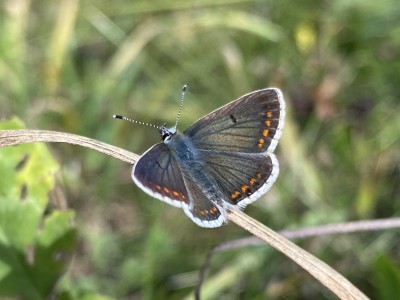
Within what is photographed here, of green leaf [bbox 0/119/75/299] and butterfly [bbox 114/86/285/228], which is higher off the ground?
butterfly [bbox 114/86/285/228]

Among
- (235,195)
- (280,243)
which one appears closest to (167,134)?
(235,195)

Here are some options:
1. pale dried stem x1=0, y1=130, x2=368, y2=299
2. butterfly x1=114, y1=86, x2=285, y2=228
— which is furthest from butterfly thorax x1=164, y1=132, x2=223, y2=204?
pale dried stem x1=0, y1=130, x2=368, y2=299

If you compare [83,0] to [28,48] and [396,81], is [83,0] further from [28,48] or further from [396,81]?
[396,81]

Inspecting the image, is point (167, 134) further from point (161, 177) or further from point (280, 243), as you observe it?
point (280, 243)

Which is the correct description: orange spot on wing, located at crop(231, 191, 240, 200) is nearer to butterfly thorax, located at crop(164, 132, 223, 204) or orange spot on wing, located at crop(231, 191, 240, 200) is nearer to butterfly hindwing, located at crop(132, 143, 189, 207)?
butterfly thorax, located at crop(164, 132, 223, 204)

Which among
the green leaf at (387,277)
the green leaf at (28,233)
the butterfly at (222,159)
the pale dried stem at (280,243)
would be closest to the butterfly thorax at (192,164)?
the butterfly at (222,159)
